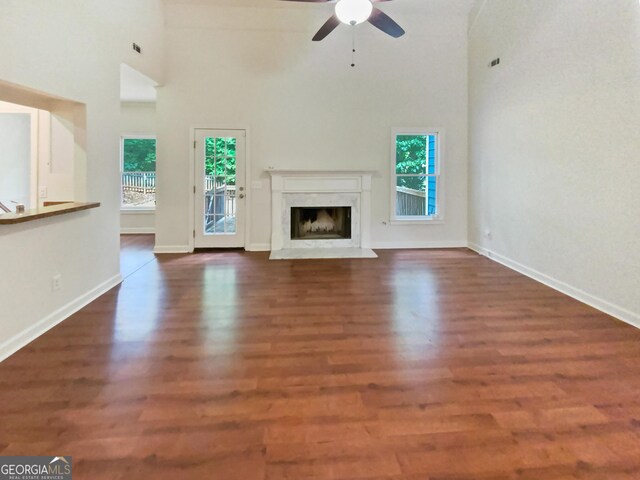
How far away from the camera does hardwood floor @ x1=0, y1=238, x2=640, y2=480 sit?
1.61 meters

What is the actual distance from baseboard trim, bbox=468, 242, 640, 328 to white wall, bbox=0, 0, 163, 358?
189 inches

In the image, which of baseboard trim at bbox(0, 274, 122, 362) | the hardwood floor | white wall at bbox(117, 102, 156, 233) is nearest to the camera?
the hardwood floor

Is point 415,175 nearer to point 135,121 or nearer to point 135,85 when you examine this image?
point 135,85

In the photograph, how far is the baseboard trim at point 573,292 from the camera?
321 centimetres

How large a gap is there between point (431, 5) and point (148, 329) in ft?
20.5

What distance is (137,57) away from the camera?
16.0ft

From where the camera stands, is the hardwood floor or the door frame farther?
the door frame

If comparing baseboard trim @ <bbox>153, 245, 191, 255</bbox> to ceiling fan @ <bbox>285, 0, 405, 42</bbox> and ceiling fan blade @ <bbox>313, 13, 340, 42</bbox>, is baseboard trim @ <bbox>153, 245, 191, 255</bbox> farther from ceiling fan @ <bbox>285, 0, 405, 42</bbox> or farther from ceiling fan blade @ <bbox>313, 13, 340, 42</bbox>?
ceiling fan @ <bbox>285, 0, 405, 42</bbox>

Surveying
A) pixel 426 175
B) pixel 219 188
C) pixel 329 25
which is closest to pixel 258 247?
pixel 219 188

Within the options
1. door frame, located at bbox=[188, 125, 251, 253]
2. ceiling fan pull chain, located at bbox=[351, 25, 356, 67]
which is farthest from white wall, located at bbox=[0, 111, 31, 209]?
ceiling fan pull chain, located at bbox=[351, 25, 356, 67]

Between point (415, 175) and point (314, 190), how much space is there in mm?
1814

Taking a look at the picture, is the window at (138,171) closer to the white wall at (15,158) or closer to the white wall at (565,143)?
the white wall at (15,158)

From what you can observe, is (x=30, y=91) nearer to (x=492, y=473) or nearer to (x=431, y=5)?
(x=492, y=473)

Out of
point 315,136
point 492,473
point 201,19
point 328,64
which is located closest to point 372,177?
point 315,136
